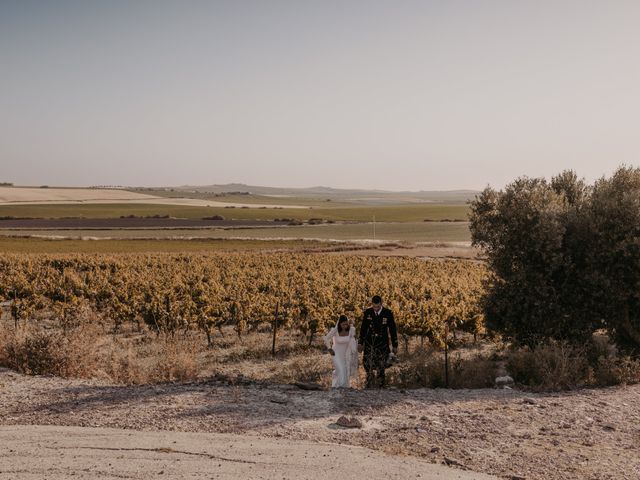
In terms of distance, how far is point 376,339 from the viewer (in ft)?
46.1

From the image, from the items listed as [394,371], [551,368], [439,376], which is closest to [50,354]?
[394,371]

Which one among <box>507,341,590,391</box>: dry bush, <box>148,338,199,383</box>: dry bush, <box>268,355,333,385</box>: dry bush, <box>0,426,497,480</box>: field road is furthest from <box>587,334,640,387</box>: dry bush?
<box>148,338,199,383</box>: dry bush

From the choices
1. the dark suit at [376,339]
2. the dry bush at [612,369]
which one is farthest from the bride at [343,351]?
the dry bush at [612,369]

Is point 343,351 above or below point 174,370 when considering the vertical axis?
above

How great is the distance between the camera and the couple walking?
1384cm

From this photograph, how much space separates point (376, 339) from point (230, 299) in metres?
17.0

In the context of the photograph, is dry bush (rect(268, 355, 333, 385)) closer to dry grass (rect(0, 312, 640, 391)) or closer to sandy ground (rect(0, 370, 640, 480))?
dry grass (rect(0, 312, 640, 391))

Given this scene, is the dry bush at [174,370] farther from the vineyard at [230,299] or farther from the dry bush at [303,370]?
the vineyard at [230,299]

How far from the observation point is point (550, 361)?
14.6 metres

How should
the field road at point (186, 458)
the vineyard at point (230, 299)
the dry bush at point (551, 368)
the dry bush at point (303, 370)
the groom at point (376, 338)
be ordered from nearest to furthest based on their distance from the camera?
the field road at point (186, 458) → the dry bush at point (551, 368) → the groom at point (376, 338) → the dry bush at point (303, 370) → the vineyard at point (230, 299)

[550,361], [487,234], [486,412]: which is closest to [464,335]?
[487,234]

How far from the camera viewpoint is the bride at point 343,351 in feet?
45.3

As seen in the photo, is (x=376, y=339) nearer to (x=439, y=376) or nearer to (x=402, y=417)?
(x=439, y=376)

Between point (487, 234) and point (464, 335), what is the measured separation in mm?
10012
